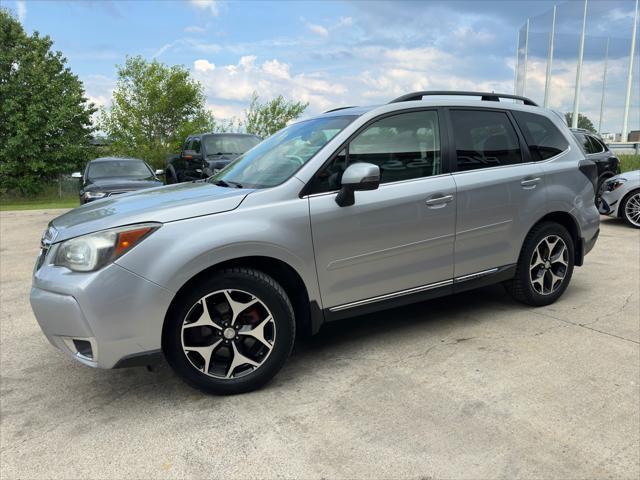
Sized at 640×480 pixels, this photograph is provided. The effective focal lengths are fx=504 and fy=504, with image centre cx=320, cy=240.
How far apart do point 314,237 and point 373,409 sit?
108 cm

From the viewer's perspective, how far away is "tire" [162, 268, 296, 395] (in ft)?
9.39

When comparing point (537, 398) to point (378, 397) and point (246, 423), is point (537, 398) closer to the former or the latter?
point (378, 397)

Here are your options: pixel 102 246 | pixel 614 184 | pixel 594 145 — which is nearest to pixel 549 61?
pixel 594 145

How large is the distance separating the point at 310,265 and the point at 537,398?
5.05ft

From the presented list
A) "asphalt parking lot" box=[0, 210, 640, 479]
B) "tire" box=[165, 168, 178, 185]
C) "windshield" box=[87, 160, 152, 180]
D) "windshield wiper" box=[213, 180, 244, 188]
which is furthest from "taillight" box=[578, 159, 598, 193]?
"tire" box=[165, 168, 178, 185]

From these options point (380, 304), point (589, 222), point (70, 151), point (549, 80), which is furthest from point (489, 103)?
point (549, 80)

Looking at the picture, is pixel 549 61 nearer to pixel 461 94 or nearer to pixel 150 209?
pixel 461 94

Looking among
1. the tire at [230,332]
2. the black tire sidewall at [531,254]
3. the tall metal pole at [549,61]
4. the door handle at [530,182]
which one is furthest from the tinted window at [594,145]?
the tall metal pole at [549,61]

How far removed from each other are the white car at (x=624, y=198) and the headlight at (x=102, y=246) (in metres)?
9.14

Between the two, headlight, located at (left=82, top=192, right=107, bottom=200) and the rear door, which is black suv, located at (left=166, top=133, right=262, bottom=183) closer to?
headlight, located at (left=82, top=192, right=107, bottom=200)

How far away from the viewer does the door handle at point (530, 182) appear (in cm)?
411

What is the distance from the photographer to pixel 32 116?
2688 centimetres

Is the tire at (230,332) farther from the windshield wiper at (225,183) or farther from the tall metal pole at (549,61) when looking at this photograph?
the tall metal pole at (549,61)

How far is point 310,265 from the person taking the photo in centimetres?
317
